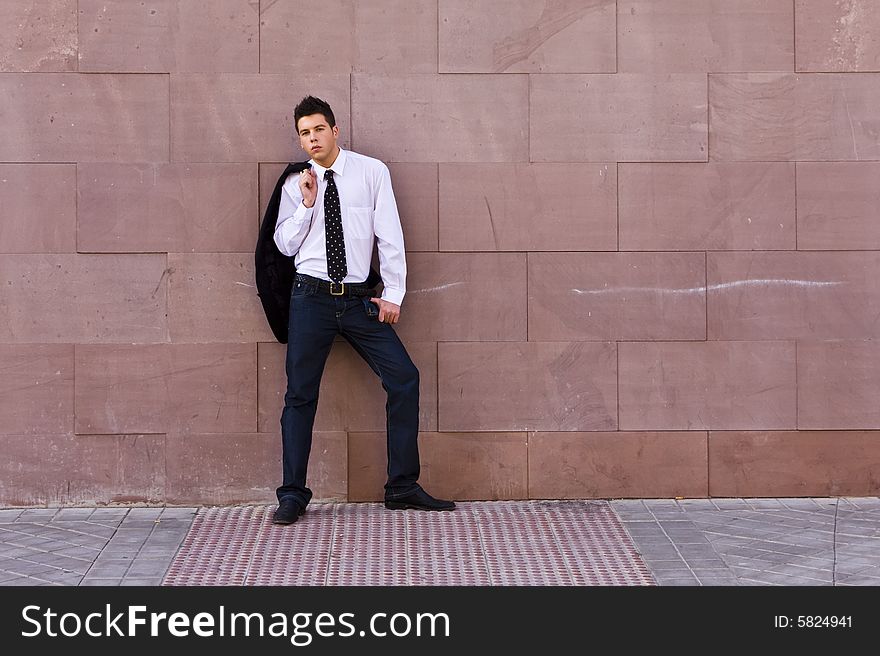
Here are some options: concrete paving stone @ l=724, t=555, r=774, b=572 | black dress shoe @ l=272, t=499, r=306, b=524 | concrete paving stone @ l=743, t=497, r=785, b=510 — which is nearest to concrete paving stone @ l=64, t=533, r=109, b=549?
black dress shoe @ l=272, t=499, r=306, b=524

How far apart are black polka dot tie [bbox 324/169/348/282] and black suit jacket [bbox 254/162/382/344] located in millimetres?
234

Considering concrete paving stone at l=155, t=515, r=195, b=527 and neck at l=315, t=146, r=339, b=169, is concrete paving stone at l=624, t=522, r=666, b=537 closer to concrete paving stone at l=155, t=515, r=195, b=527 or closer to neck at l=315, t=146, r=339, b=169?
concrete paving stone at l=155, t=515, r=195, b=527

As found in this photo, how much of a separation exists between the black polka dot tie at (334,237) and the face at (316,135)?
0.48ft

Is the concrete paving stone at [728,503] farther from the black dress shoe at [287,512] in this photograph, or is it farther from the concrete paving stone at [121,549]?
the concrete paving stone at [121,549]

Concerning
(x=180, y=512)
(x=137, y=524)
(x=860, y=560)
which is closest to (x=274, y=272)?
(x=180, y=512)

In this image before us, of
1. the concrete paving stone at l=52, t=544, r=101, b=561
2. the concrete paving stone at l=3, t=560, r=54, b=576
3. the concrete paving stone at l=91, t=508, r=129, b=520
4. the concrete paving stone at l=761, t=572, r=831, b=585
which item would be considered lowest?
the concrete paving stone at l=761, t=572, r=831, b=585

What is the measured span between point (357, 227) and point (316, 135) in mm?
564

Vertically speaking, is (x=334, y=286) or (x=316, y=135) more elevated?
(x=316, y=135)

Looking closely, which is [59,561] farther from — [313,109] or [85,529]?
[313,109]

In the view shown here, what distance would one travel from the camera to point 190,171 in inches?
271

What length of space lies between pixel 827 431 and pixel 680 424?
2.94ft

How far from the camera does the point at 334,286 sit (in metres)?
6.53

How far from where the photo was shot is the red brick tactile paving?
5.59 metres

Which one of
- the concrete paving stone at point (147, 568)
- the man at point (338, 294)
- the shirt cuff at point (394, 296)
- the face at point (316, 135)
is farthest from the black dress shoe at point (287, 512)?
the face at point (316, 135)
